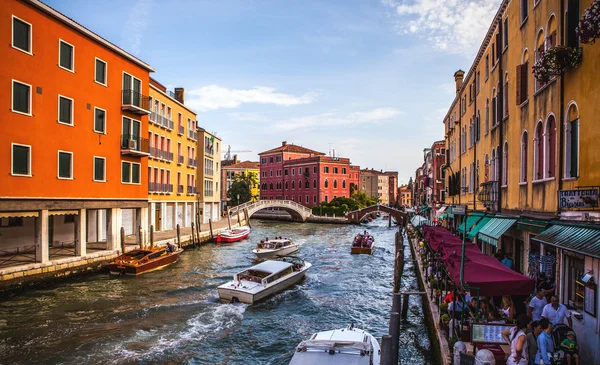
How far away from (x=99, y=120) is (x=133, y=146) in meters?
2.87

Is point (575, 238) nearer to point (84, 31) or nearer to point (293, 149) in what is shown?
point (84, 31)

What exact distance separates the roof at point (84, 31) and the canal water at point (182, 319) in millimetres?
12885

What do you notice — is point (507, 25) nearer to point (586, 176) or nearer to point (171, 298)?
point (586, 176)

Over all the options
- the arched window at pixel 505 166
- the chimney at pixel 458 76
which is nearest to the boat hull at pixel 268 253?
the arched window at pixel 505 166

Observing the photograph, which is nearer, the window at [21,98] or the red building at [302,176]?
the window at [21,98]

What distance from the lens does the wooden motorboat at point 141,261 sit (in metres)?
22.7

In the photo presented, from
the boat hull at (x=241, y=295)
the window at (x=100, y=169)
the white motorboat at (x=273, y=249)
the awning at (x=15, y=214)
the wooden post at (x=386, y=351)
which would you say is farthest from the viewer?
the white motorboat at (x=273, y=249)

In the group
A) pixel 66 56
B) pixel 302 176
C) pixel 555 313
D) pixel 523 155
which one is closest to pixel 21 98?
pixel 66 56

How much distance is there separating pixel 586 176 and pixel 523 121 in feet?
18.6

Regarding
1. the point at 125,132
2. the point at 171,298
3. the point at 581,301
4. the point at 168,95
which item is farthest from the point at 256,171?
the point at 581,301

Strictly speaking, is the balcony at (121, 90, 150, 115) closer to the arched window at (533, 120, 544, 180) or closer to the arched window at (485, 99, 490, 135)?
the arched window at (485, 99, 490, 135)

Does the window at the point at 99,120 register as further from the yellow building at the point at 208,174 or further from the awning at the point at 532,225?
the yellow building at the point at 208,174

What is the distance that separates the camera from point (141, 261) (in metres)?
23.6

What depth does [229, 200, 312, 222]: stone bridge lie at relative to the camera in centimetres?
5744
